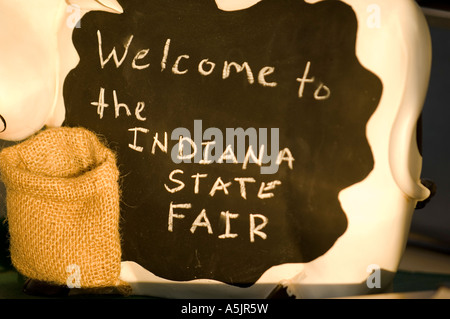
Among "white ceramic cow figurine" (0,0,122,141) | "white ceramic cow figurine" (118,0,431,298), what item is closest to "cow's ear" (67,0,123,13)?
"white ceramic cow figurine" (0,0,122,141)

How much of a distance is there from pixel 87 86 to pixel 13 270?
1.80 ft

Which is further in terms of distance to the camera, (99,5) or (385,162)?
(99,5)

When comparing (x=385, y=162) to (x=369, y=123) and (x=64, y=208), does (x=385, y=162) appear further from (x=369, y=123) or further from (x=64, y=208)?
(x=64, y=208)

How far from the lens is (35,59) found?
1.25 metres

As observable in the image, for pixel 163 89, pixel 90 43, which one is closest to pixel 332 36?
pixel 163 89

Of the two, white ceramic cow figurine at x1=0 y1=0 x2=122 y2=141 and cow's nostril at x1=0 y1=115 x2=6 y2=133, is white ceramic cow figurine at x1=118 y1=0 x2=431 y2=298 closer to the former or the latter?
white ceramic cow figurine at x1=0 y1=0 x2=122 y2=141

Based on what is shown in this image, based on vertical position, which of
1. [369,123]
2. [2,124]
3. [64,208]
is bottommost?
[64,208]

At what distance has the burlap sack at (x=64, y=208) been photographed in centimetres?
114

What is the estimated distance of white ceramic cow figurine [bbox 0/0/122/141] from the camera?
1.22 m

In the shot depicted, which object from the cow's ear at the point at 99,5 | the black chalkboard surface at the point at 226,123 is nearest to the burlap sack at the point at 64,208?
the black chalkboard surface at the point at 226,123

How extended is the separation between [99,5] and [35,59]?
0.65 ft

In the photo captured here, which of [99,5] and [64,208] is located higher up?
[99,5]

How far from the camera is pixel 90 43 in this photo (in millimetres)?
1248

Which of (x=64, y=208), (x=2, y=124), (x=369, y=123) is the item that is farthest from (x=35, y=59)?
(x=369, y=123)
